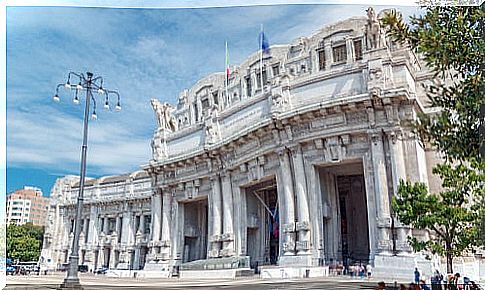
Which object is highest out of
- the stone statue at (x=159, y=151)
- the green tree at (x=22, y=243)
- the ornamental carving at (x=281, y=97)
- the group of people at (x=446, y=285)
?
the ornamental carving at (x=281, y=97)

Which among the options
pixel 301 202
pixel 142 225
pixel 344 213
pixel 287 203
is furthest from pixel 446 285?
pixel 142 225

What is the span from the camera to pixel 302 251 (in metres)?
12.9

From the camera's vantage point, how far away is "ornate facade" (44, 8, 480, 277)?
481 inches

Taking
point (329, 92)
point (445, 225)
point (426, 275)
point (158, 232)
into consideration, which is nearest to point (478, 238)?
point (445, 225)

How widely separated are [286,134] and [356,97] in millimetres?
2627

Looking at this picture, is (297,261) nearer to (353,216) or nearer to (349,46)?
(353,216)

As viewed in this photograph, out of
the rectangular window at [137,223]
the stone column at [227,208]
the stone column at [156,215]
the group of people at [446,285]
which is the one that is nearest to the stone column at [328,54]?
the stone column at [227,208]

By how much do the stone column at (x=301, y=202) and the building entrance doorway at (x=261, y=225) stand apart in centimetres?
228

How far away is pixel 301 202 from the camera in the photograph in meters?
13.7

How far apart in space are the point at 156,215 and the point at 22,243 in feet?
35.1

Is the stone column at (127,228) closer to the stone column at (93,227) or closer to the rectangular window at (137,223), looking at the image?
the rectangular window at (137,223)

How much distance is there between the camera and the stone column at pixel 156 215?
18.7 metres

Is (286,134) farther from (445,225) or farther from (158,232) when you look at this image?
(158,232)

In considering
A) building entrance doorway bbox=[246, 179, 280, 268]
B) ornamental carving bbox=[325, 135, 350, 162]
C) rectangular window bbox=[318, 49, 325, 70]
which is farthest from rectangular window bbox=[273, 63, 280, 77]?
ornamental carving bbox=[325, 135, 350, 162]
